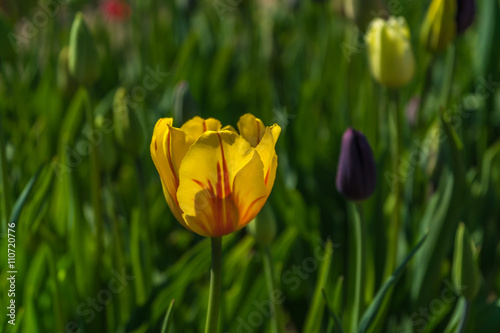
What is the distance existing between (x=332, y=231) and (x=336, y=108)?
0.44m

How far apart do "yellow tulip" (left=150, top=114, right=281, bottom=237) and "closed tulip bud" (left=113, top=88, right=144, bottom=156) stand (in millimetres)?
474

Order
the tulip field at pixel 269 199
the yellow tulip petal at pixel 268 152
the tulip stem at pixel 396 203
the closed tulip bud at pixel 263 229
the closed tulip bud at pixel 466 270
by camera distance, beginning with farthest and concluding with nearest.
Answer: the tulip stem at pixel 396 203
the closed tulip bud at pixel 263 229
the closed tulip bud at pixel 466 270
the tulip field at pixel 269 199
the yellow tulip petal at pixel 268 152

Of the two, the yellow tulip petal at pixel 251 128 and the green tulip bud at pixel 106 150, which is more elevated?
the green tulip bud at pixel 106 150

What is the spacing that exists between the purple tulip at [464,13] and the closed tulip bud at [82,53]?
69cm

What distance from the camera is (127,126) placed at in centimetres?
112

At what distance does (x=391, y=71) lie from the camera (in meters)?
1.12

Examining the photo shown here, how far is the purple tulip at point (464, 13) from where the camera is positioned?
1.23 m

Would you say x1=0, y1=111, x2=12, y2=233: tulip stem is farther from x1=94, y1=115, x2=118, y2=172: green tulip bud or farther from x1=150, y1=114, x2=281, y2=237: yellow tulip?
x1=150, y1=114, x2=281, y2=237: yellow tulip

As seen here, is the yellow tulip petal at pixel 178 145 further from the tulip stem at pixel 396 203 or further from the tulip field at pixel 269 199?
the tulip stem at pixel 396 203

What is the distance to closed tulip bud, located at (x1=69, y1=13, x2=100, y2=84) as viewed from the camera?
114 cm

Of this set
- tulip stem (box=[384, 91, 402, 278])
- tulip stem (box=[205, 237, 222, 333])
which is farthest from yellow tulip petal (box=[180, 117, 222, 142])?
tulip stem (box=[384, 91, 402, 278])

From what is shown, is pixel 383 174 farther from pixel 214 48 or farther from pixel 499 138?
pixel 214 48

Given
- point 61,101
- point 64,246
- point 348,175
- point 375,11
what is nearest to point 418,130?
point 375,11

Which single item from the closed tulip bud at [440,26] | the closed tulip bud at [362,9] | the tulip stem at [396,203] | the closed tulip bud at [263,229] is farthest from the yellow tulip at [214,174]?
the closed tulip bud at [362,9]
